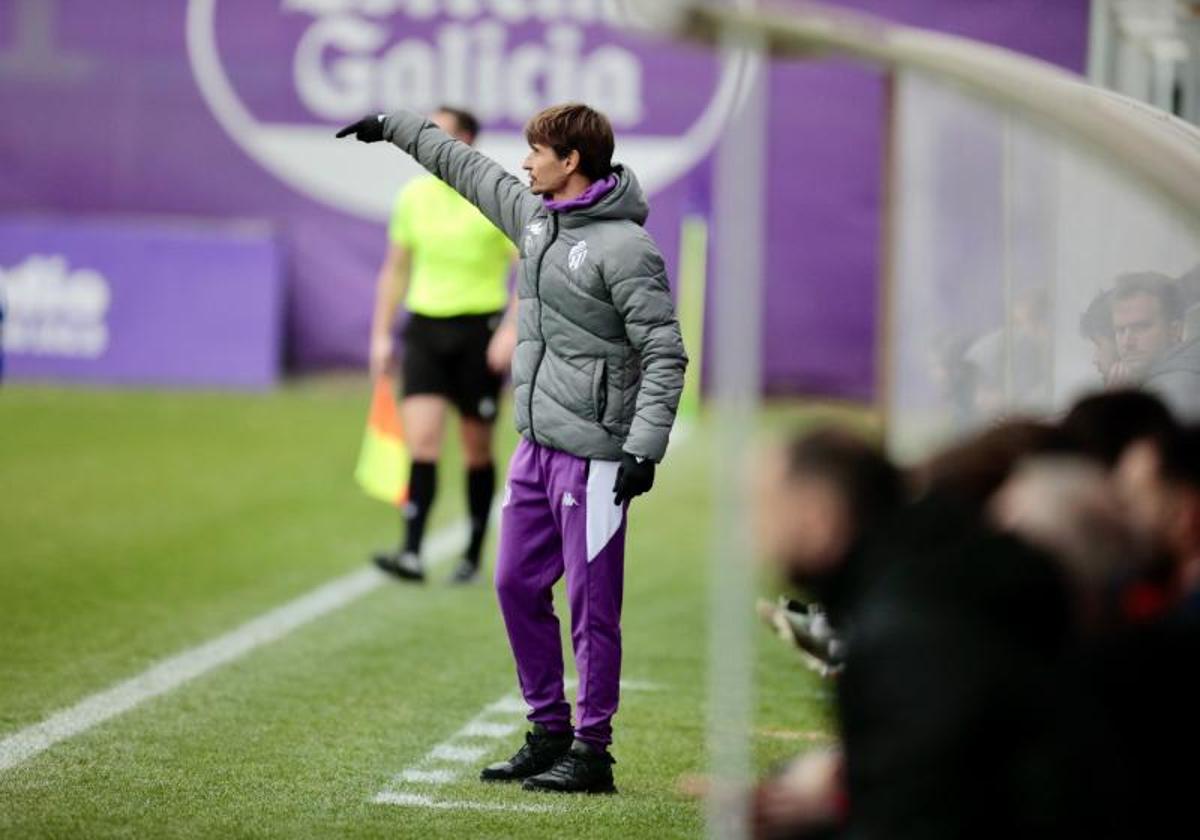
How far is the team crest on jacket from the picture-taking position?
6203mm

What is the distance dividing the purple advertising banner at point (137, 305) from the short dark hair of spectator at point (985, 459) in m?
14.8

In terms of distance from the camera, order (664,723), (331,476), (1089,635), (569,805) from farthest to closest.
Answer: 1. (331,476)
2. (664,723)
3. (569,805)
4. (1089,635)

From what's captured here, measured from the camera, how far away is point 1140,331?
6.25 metres

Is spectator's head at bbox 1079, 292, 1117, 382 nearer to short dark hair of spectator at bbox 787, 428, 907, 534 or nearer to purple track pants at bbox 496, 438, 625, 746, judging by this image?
purple track pants at bbox 496, 438, 625, 746

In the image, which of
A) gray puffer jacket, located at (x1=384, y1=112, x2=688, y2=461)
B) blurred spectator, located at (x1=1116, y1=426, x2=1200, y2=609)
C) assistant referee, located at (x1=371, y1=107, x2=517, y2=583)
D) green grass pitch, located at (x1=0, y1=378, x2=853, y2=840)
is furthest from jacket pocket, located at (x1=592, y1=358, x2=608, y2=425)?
assistant referee, located at (x1=371, y1=107, x2=517, y2=583)

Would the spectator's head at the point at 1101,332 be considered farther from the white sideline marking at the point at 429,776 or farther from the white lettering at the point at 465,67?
the white lettering at the point at 465,67

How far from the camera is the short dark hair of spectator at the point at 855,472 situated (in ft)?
11.5

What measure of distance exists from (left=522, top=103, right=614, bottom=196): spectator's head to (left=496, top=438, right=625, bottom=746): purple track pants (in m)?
0.75

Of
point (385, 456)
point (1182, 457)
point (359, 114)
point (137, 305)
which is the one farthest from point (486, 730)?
point (359, 114)

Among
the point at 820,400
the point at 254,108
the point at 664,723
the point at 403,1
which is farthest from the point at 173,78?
the point at 664,723

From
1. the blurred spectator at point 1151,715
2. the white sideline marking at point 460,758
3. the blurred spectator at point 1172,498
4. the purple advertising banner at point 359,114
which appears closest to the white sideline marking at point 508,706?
the white sideline marking at point 460,758

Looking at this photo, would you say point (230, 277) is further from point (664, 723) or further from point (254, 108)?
point (664, 723)

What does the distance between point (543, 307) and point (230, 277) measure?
41.0 feet

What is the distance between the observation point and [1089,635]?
333 centimetres
